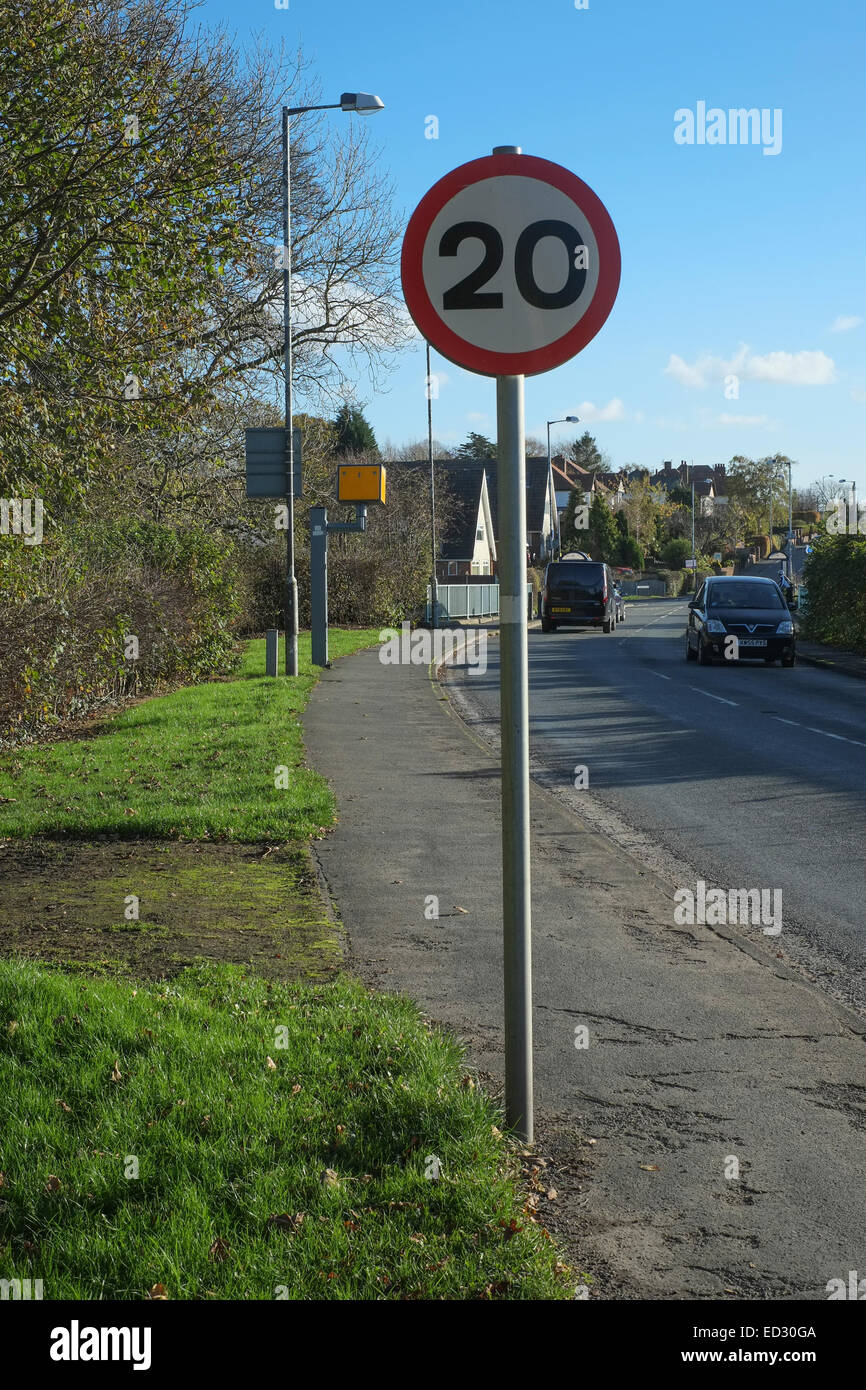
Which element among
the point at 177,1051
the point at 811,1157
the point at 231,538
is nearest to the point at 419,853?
the point at 177,1051

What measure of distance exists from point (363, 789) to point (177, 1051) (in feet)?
22.1

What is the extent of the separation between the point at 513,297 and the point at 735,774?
9.26 metres

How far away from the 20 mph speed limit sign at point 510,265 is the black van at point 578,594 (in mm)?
37486

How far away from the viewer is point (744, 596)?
2716 cm

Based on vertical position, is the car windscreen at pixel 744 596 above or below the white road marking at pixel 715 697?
above

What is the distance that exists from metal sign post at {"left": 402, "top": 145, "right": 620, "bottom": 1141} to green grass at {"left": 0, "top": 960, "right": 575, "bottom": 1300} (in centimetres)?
54

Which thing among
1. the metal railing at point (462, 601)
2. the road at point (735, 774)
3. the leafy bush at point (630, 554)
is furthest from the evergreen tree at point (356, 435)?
the road at point (735, 774)

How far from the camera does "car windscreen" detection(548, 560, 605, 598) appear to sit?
41219mm

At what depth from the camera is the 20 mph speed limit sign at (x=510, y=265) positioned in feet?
12.8

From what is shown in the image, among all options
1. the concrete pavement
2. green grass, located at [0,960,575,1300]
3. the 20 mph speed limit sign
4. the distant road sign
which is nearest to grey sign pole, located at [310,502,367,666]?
the distant road sign

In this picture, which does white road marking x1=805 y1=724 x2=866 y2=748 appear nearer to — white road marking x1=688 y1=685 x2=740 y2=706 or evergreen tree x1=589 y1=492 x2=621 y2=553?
white road marking x1=688 y1=685 x2=740 y2=706

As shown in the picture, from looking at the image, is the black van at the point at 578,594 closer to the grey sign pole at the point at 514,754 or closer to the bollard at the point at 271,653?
the bollard at the point at 271,653
